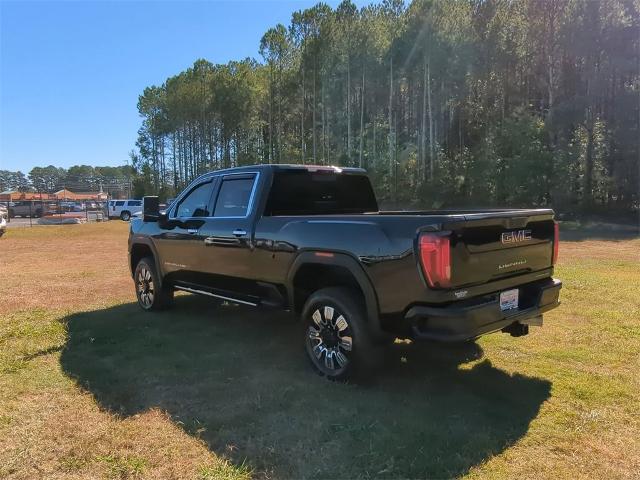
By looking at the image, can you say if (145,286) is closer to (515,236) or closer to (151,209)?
(151,209)

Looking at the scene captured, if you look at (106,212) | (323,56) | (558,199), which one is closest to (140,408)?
(558,199)

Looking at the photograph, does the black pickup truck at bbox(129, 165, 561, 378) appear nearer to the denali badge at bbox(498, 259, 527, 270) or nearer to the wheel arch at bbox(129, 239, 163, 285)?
the denali badge at bbox(498, 259, 527, 270)

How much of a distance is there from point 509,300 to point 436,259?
3.07ft

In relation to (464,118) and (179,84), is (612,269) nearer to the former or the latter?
(464,118)

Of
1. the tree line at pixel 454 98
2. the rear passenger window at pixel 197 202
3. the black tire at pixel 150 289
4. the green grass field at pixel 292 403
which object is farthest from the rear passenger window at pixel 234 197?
the tree line at pixel 454 98

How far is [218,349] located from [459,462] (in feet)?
9.72

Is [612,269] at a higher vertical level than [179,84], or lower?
lower

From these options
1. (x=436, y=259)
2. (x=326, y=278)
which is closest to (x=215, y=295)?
(x=326, y=278)

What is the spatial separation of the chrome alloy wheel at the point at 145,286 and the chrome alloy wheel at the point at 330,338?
10.9ft

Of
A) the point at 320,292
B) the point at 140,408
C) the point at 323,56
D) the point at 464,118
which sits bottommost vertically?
the point at 140,408

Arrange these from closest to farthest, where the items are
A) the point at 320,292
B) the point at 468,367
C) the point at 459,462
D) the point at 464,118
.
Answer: the point at 459,462
the point at 320,292
the point at 468,367
the point at 464,118

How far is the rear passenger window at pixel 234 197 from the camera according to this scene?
17.5 ft

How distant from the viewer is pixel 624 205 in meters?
26.2

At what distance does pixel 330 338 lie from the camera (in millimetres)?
4293
